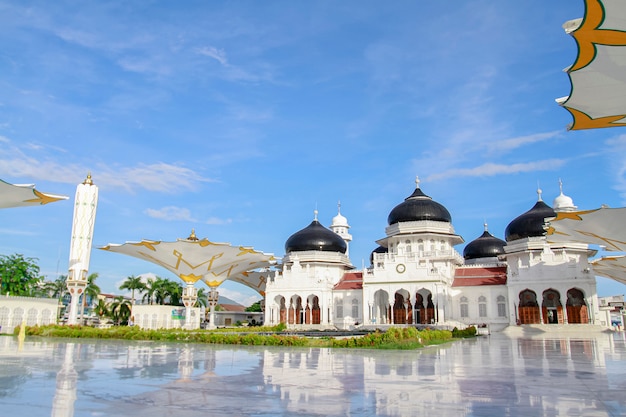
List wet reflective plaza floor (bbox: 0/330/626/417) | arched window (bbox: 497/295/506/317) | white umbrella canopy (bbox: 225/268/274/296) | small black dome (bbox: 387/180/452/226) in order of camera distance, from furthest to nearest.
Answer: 1. white umbrella canopy (bbox: 225/268/274/296)
2. small black dome (bbox: 387/180/452/226)
3. arched window (bbox: 497/295/506/317)
4. wet reflective plaza floor (bbox: 0/330/626/417)

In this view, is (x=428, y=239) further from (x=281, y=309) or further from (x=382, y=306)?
(x=281, y=309)

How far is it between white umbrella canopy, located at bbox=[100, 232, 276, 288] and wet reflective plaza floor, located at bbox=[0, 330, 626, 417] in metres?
29.1

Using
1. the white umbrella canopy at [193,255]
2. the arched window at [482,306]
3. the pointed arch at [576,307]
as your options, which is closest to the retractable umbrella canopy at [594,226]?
the pointed arch at [576,307]

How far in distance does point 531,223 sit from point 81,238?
4017cm

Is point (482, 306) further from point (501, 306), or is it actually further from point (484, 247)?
point (484, 247)

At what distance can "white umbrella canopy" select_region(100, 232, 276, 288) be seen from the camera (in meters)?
42.1

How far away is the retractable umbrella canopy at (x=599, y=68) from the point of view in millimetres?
10797

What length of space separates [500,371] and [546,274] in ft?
113

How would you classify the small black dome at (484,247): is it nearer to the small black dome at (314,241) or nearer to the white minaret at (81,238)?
the small black dome at (314,241)

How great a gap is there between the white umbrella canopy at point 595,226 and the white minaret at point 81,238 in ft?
115

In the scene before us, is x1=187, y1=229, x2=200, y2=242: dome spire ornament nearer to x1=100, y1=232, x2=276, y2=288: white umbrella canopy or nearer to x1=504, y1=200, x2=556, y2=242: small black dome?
x1=100, y1=232, x2=276, y2=288: white umbrella canopy

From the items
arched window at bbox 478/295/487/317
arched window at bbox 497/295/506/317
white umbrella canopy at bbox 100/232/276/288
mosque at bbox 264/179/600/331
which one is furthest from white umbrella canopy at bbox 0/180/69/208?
arched window at bbox 497/295/506/317

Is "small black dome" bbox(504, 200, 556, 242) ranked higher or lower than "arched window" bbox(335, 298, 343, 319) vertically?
higher

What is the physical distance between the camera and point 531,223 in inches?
1844
